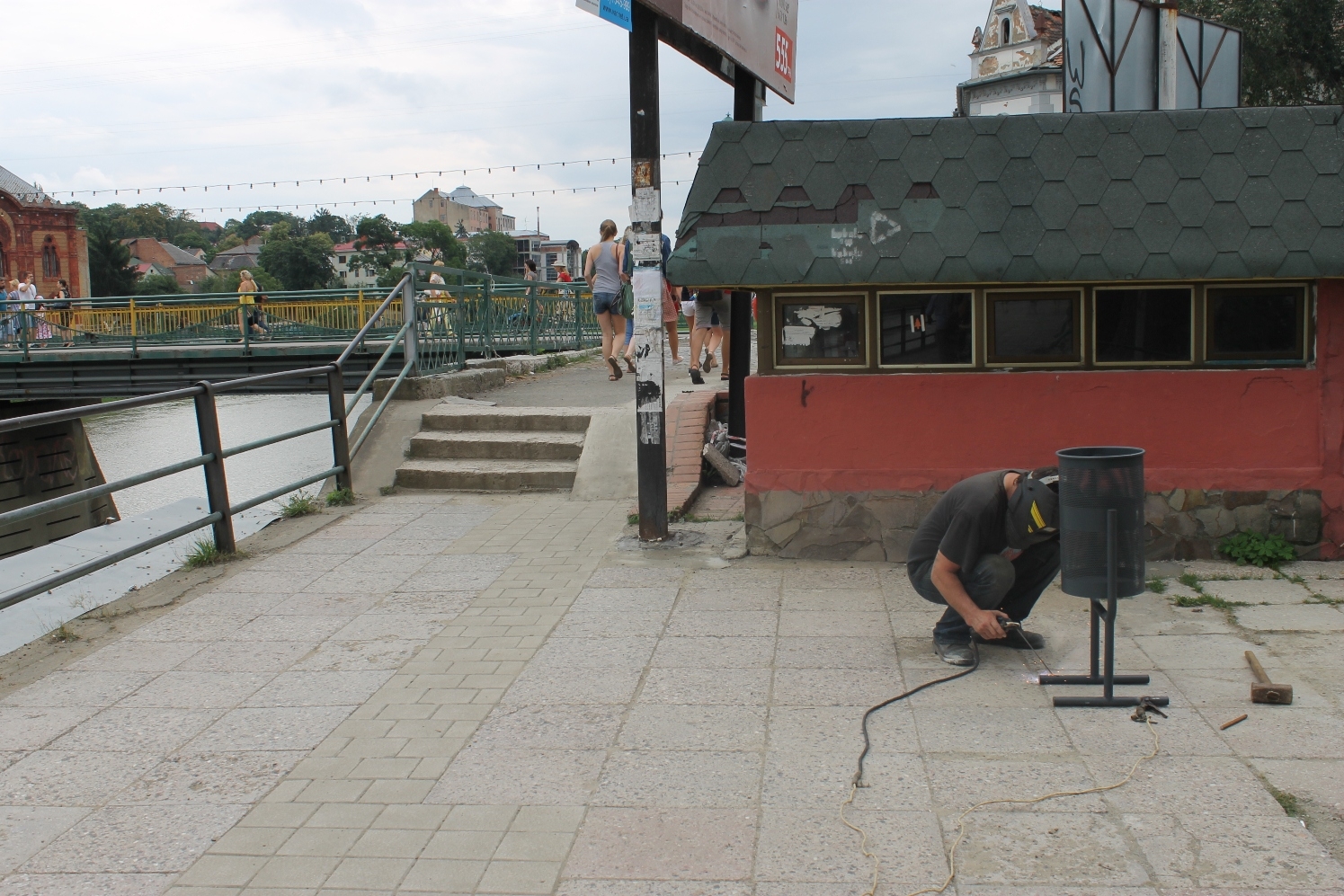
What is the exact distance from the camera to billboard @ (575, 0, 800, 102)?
702 cm

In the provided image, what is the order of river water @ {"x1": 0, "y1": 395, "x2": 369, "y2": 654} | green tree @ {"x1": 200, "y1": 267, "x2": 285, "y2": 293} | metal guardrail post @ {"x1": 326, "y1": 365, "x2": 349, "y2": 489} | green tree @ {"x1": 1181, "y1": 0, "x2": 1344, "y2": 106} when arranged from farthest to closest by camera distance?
green tree @ {"x1": 200, "y1": 267, "x2": 285, "y2": 293} < green tree @ {"x1": 1181, "y1": 0, "x2": 1344, "y2": 106} < metal guardrail post @ {"x1": 326, "y1": 365, "x2": 349, "y2": 489} < river water @ {"x1": 0, "y1": 395, "x2": 369, "y2": 654}

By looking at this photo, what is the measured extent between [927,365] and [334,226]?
161583mm

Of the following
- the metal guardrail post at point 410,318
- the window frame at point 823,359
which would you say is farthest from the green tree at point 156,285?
the window frame at point 823,359

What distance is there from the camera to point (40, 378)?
845 inches

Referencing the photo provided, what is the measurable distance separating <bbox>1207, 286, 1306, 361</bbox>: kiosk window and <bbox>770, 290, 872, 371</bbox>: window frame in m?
2.10

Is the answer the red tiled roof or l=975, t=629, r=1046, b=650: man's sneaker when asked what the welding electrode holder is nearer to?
l=975, t=629, r=1046, b=650: man's sneaker

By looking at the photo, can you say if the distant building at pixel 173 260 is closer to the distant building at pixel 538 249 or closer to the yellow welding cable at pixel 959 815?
the distant building at pixel 538 249

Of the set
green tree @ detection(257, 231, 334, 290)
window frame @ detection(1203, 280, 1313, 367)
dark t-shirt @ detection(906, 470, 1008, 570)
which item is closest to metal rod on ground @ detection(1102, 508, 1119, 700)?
dark t-shirt @ detection(906, 470, 1008, 570)

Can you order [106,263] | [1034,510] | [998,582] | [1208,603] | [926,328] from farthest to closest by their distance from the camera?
1. [106,263]
2. [926,328]
3. [1208,603]
4. [998,582]
5. [1034,510]

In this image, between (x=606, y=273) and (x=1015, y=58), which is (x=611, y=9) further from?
(x=1015, y=58)

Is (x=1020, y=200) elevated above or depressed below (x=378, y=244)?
below

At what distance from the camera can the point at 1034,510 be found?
481cm

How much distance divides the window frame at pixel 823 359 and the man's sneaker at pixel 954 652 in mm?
2322

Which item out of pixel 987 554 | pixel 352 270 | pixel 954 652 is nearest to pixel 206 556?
pixel 954 652
